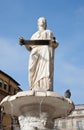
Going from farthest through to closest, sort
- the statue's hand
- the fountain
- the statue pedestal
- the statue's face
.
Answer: the statue's face < the statue's hand < the fountain < the statue pedestal

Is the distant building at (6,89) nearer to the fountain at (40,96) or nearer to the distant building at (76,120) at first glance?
the distant building at (76,120)

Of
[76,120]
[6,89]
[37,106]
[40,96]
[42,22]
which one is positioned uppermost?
[6,89]

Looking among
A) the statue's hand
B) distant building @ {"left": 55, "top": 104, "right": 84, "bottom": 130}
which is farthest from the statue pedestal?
distant building @ {"left": 55, "top": 104, "right": 84, "bottom": 130}

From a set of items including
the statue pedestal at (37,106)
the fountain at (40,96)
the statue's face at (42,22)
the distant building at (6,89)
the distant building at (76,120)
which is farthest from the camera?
the distant building at (6,89)

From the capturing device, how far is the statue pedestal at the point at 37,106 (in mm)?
11406

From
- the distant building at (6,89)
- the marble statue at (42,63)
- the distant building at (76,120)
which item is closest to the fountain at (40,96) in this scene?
the marble statue at (42,63)

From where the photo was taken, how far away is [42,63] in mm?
13109

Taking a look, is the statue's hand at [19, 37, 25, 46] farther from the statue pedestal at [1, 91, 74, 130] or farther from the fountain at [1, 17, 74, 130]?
the statue pedestal at [1, 91, 74, 130]

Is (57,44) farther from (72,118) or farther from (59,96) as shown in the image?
(72,118)

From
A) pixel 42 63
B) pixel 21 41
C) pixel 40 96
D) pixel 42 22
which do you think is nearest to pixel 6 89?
pixel 42 22

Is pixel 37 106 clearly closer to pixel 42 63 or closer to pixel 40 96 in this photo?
pixel 40 96

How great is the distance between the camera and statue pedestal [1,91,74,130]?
1141cm

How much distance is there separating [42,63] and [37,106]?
1870 millimetres

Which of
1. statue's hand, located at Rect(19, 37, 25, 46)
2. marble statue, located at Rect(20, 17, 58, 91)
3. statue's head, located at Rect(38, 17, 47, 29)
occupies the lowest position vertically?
marble statue, located at Rect(20, 17, 58, 91)
